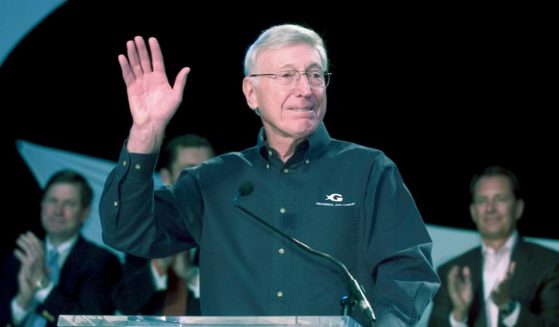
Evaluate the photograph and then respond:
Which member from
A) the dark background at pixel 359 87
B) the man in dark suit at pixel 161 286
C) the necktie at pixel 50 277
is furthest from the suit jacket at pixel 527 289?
the necktie at pixel 50 277

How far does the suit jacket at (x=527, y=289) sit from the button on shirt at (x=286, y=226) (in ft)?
7.60

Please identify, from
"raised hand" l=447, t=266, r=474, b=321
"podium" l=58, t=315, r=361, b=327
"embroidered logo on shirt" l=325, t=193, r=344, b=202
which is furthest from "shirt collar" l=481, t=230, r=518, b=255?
"podium" l=58, t=315, r=361, b=327

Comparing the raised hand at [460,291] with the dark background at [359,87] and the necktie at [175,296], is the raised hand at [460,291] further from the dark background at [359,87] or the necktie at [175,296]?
the necktie at [175,296]

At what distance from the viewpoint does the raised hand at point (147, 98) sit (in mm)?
2664

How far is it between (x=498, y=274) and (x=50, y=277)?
8.15 feet

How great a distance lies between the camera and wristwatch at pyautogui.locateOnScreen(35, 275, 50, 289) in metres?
4.95

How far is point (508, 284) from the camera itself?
4961 millimetres

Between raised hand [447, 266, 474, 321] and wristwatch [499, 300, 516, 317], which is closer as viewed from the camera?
wristwatch [499, 300, 516, 317]

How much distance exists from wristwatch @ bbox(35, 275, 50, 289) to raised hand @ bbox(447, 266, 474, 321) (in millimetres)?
2207

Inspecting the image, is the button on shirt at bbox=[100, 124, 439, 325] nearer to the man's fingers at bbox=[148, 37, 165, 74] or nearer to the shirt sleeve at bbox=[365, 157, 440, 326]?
A: the shirt sleeve at bbox=[365, 157, 440, 326]

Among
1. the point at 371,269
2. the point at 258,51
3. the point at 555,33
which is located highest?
the point at 555,33

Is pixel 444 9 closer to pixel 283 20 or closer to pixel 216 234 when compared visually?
pixel 283 20

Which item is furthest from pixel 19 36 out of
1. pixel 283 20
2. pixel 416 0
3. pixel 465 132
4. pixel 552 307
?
pixel 552 307

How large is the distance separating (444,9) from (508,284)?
1698mm
